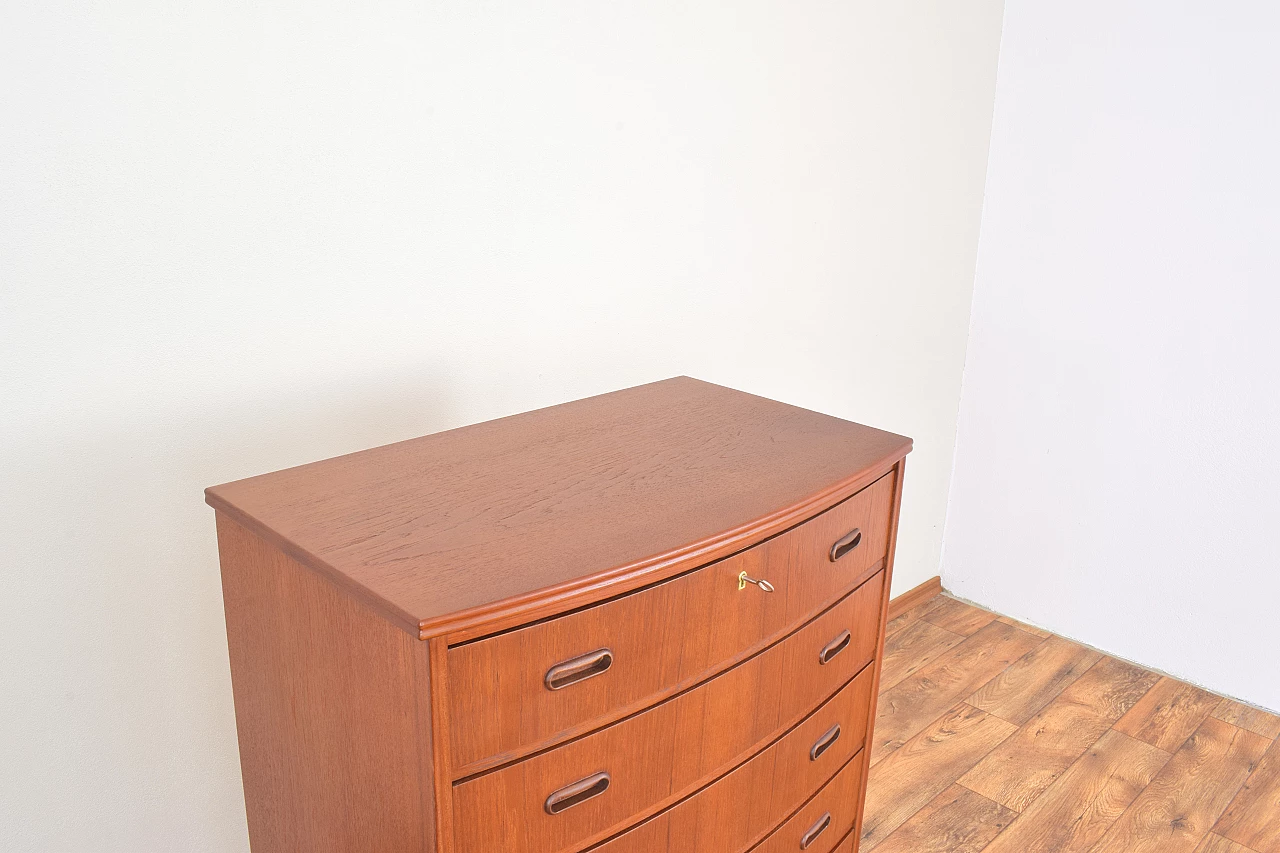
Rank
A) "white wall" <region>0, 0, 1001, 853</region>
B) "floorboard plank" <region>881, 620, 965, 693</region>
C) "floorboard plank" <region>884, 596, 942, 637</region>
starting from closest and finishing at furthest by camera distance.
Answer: "white wall" <region>0, 0, 1001, 853</region> < "floorboard plank" <region>881, 620, 965, 693</region> < "floorboard plank" <region>884, 596, 942, 637</region>

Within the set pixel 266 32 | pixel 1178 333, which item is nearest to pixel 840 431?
pixel 266 32

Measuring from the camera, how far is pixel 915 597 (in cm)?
284

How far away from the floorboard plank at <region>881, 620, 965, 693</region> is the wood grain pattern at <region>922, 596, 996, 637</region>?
0.03 metres

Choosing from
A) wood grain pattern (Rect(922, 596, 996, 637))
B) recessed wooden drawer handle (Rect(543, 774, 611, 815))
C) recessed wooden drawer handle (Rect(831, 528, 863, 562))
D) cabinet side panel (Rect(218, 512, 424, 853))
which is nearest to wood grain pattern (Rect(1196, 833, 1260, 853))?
wood grain pattern (Rect(922, 596, 996, 637))

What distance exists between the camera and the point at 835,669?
4.52ft

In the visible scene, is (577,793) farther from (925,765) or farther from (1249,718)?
(1249,718)

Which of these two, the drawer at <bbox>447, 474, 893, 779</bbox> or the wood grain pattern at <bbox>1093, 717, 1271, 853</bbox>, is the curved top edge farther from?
the wood grain pattern at <bbox>1093, 717, 1271, 853</bbox>

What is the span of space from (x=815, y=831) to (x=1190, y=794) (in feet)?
3.59

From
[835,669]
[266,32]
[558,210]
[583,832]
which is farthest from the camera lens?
[558,210]

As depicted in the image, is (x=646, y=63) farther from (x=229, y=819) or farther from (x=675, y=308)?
(x=229, y=819)

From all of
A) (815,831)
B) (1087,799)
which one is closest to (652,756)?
(815,831)

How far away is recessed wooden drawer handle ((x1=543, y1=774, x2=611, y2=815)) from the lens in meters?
1.03

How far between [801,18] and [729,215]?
1.37 feet

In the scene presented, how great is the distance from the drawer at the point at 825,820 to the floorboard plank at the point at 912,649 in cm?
90
